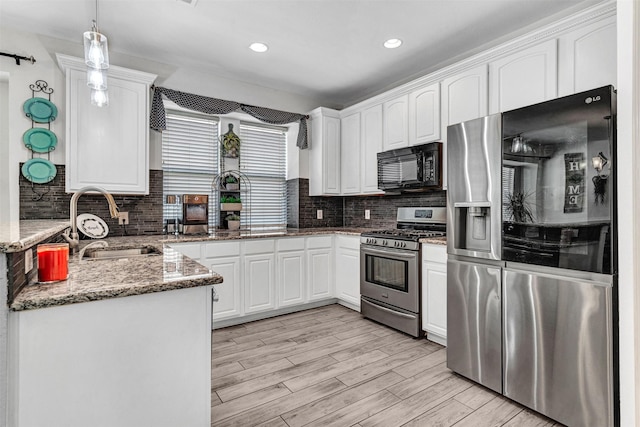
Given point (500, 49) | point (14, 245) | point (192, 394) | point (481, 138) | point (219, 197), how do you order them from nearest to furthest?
point (14, 245) → point (192, 394) → point (481, 138) → point (500, 49) → point (219, 197)

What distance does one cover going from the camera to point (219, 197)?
386cm

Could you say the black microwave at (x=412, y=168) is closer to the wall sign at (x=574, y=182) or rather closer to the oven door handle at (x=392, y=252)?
the oven door handle at (x=392, y=252)

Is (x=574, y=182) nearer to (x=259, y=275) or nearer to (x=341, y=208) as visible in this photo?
(x=259, y=275)

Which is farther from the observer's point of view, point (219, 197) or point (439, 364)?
point (219, 197)

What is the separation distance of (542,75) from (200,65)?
312 cm

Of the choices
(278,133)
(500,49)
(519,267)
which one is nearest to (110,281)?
(519,267)

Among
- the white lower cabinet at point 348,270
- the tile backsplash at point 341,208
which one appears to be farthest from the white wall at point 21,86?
the white lower cabinet at point 348,270

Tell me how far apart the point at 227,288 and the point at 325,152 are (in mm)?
2047

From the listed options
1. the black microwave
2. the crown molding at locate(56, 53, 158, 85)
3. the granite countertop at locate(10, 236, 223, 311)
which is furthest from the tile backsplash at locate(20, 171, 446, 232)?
the granite countertop at locate(10, 236, 223, 311)

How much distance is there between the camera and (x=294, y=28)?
2.76 metres

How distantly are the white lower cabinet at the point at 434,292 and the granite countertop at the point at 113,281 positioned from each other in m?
1.99

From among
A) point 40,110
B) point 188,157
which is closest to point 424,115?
point 188,157

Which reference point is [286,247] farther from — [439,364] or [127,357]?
[127,357]

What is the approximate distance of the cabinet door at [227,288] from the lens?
3.12 m
